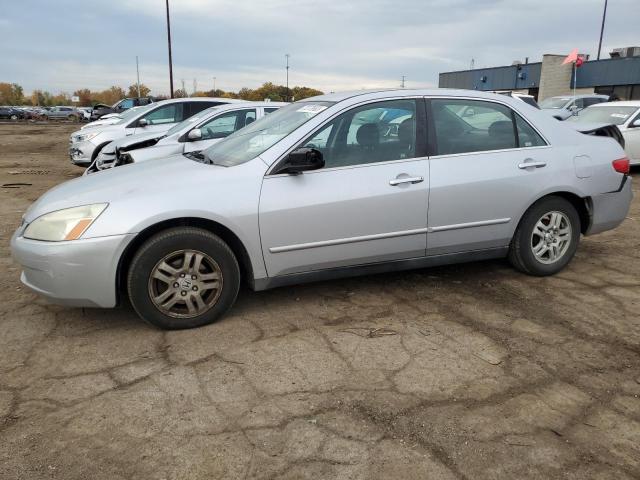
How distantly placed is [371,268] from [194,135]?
15.3 feet

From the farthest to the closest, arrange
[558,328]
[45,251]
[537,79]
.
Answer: [537,79], [558,328], [45,251]

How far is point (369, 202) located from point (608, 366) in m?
1.79

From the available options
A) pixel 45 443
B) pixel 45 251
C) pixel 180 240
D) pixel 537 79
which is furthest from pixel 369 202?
pixel 537 79

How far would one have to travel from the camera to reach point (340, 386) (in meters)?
2.89

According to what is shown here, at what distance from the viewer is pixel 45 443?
2426 millimetres

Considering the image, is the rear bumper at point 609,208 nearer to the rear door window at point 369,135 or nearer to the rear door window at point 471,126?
the rear door window at point 471,126

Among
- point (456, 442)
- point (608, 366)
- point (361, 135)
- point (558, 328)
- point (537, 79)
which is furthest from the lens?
point (537, 79)

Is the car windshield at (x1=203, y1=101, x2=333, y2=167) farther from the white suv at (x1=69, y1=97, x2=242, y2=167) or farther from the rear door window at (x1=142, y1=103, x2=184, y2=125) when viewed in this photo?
the rear door window at (x1=142, y1=103, x2=184, y2=125)

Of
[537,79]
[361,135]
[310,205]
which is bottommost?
[310,205]

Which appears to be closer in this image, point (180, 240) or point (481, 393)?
point (481, 393)

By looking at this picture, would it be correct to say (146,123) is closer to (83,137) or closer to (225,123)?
(83,137)

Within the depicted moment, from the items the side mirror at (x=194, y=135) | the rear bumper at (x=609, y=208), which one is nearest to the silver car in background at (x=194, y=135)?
the side mirror at (x=194, y=135)

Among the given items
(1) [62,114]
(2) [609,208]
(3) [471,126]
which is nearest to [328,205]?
(3) [471,126]

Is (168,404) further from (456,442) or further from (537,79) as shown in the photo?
(537,79)
